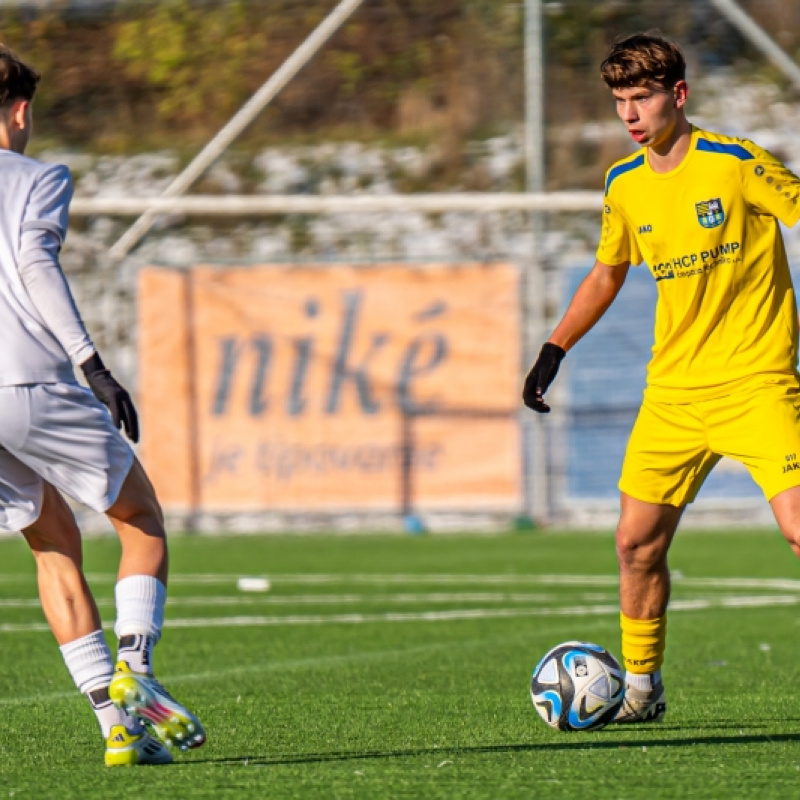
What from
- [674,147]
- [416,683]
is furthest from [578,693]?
[674,147]

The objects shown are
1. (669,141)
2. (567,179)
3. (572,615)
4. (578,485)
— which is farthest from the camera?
(567,179)

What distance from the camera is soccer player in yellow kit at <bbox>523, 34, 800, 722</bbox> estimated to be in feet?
18.6

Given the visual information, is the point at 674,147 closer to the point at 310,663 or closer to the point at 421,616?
the point at 310,663

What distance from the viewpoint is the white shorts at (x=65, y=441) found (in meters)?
4.98

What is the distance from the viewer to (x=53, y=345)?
16.6 ft

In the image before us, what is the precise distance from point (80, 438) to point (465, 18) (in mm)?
13999

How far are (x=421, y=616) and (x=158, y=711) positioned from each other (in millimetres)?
5046

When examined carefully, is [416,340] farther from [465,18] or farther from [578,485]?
[465,18]

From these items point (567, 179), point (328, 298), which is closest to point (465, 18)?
point (567, 179)

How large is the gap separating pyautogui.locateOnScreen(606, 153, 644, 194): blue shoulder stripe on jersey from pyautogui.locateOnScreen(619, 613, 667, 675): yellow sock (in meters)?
1.39

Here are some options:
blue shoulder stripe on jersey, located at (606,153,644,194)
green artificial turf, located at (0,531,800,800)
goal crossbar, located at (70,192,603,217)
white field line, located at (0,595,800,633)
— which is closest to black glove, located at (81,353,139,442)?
green artificial turf, located at (0,531,800,800)

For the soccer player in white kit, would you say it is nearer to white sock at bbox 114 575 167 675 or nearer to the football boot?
white sock at bbox 114 575 167 675

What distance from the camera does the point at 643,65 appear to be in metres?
5.64

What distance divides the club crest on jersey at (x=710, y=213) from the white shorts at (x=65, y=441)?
1.87 meters
